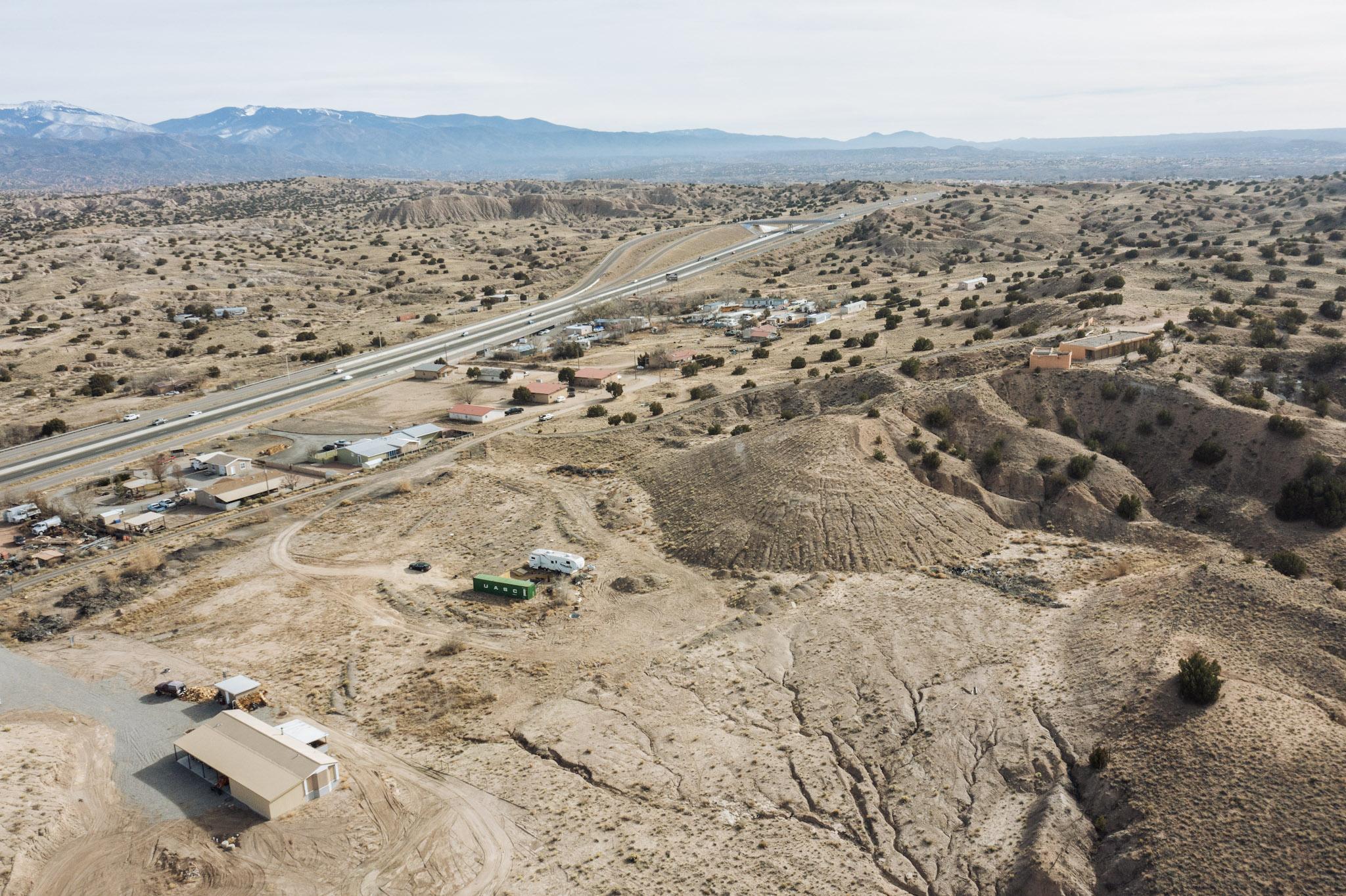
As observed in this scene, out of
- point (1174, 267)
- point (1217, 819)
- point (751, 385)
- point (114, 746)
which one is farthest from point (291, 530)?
point (1174, 267)

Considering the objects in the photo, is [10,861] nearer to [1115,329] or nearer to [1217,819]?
[1217,819]

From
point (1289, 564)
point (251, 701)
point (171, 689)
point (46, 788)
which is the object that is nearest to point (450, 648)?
point (251, 701)

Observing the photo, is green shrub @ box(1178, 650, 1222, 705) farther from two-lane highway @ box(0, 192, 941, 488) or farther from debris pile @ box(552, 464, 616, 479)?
two-lane highway @ box(0, 192, 941, 488)

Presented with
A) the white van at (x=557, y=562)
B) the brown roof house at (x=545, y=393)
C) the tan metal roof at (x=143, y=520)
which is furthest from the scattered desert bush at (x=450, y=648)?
the brown roof house at (x=545, y=393)

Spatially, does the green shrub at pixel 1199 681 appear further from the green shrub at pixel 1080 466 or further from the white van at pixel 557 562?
the white van at pixel 557 562

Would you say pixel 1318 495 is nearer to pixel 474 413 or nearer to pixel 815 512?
pixel 815 512

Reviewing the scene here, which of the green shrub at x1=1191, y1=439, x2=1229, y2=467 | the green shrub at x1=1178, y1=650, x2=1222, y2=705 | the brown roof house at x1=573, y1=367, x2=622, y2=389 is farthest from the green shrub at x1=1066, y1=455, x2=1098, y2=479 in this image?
the brown roof house at x1=573, y1=367, x2=622, y2=389
